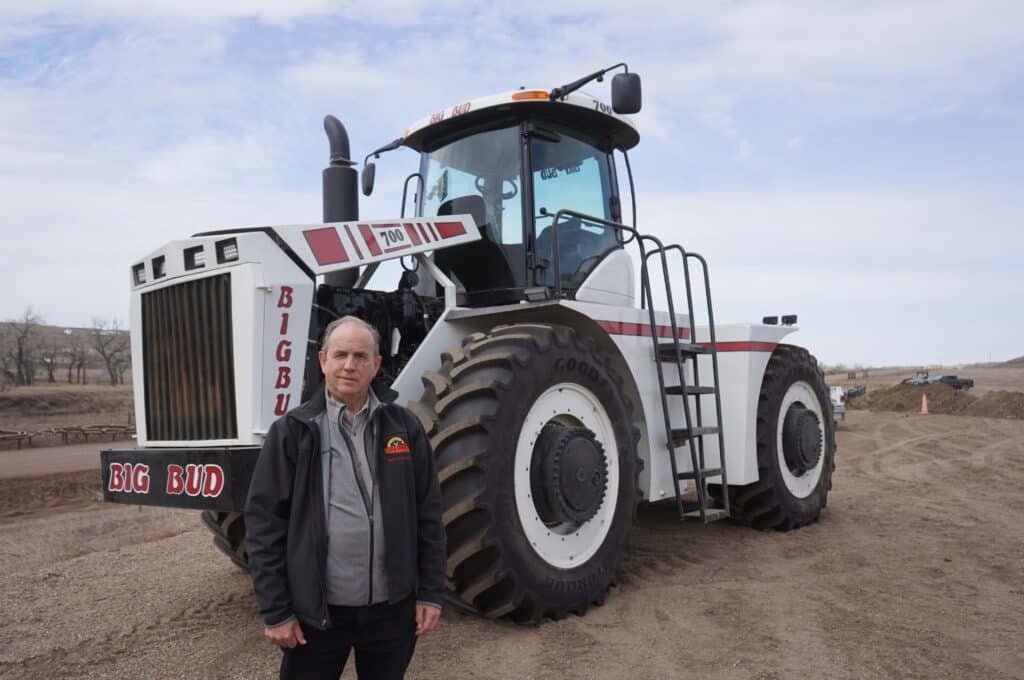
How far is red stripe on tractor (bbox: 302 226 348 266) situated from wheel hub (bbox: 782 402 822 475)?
14.9ft

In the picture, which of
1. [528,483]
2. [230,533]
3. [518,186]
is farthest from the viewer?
[518,186]

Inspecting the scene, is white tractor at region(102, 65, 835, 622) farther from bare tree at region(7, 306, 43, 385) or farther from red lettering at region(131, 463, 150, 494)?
bare tree at region(7, 306, 43, 385)

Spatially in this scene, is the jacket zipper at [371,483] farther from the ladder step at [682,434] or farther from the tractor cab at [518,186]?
the ladder step at [682,434]

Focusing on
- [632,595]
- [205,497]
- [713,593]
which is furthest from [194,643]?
[713,593]

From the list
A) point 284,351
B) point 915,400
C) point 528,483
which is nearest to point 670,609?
point 528,483

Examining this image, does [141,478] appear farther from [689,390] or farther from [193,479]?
[689,390]

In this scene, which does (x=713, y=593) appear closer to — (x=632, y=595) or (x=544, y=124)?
(x=632, y=595)

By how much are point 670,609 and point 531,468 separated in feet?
3.87

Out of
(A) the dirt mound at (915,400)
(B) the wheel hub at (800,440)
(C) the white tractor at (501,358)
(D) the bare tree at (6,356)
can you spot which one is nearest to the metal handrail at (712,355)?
(C) the white tractor at (501,358)

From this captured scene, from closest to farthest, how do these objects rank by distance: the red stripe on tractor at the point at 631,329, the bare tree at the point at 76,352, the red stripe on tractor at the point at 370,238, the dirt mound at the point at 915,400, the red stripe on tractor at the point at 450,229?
the red stripe on tractor at the point at 370,238
the red stripe on tractor at the point at 450,229
the red stripe on tractor at the point at 631,329
the dirt mound at the point at 915,400
the bare tree at the point at 76,352

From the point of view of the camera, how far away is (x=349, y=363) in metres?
2.44

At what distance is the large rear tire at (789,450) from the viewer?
6781 mm

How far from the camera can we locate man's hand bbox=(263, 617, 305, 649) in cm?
227

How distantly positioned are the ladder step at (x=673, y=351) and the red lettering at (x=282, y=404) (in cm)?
267
